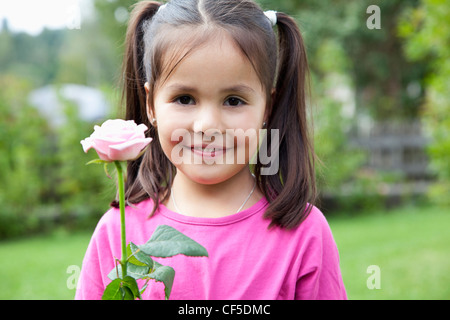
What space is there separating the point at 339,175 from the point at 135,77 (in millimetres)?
6207

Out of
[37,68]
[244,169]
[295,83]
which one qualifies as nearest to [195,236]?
[244,169]

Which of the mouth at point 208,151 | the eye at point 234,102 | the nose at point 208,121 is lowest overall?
the mouth at point 208,151

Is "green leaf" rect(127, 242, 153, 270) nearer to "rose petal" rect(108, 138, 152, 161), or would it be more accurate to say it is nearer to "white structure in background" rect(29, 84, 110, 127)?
"rose petal" rect(108, 138, 152, 161)

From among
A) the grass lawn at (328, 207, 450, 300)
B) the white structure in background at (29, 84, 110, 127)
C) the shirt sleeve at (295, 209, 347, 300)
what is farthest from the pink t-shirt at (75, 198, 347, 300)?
the white structure in background at (29, 84, 110, 127)

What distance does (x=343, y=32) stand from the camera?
12.0 meters

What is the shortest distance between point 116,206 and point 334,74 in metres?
7.21

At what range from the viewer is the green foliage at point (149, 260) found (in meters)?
1.11

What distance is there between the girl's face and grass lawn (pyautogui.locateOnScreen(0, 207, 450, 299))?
3.07 m

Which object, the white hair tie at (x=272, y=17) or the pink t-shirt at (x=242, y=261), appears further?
the white hair tie at (x=272, y=17)

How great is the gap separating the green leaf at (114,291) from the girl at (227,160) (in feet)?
1.01

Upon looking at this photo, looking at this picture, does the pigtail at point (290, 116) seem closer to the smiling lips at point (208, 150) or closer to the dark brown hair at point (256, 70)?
the dark brown hair at point (256, 70)

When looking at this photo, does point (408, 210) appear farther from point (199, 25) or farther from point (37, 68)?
point (37, 68)

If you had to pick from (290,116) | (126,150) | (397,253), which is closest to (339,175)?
(397,253)

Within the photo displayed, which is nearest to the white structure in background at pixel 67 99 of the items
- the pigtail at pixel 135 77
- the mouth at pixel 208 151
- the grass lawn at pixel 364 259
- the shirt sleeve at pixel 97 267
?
the grass lawn at pixel 364 259
